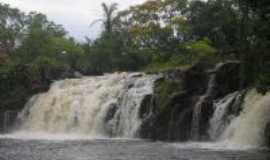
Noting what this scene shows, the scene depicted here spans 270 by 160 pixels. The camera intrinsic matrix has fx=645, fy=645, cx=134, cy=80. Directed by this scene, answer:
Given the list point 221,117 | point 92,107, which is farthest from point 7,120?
point 221,117

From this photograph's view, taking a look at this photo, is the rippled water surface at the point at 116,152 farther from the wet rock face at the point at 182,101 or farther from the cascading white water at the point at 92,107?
the cascading white water at the point at 92,107

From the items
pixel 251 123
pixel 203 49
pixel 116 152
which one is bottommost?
pixel 116 152

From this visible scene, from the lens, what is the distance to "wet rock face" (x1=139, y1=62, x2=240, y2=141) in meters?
30.9

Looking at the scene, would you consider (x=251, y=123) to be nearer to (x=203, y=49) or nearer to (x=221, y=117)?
(x=221, y=117)

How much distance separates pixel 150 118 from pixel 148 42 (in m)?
27.4

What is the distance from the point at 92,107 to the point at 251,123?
12461 millimetres

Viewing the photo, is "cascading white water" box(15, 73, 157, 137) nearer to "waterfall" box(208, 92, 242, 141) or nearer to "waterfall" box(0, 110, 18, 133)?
"waterfall" box(0, 110, 18, 133)

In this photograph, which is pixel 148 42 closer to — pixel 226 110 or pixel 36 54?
pixel 36 54

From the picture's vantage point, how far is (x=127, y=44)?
61.6 metres

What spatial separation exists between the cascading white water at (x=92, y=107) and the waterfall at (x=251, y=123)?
6.67 m

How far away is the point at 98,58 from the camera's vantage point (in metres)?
60.2

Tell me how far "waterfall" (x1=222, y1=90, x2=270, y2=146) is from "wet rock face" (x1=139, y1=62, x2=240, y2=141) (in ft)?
6.75

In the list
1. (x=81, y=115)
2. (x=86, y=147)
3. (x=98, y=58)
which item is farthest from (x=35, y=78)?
(x=86, y=147)

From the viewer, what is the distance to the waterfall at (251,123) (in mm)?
26953
